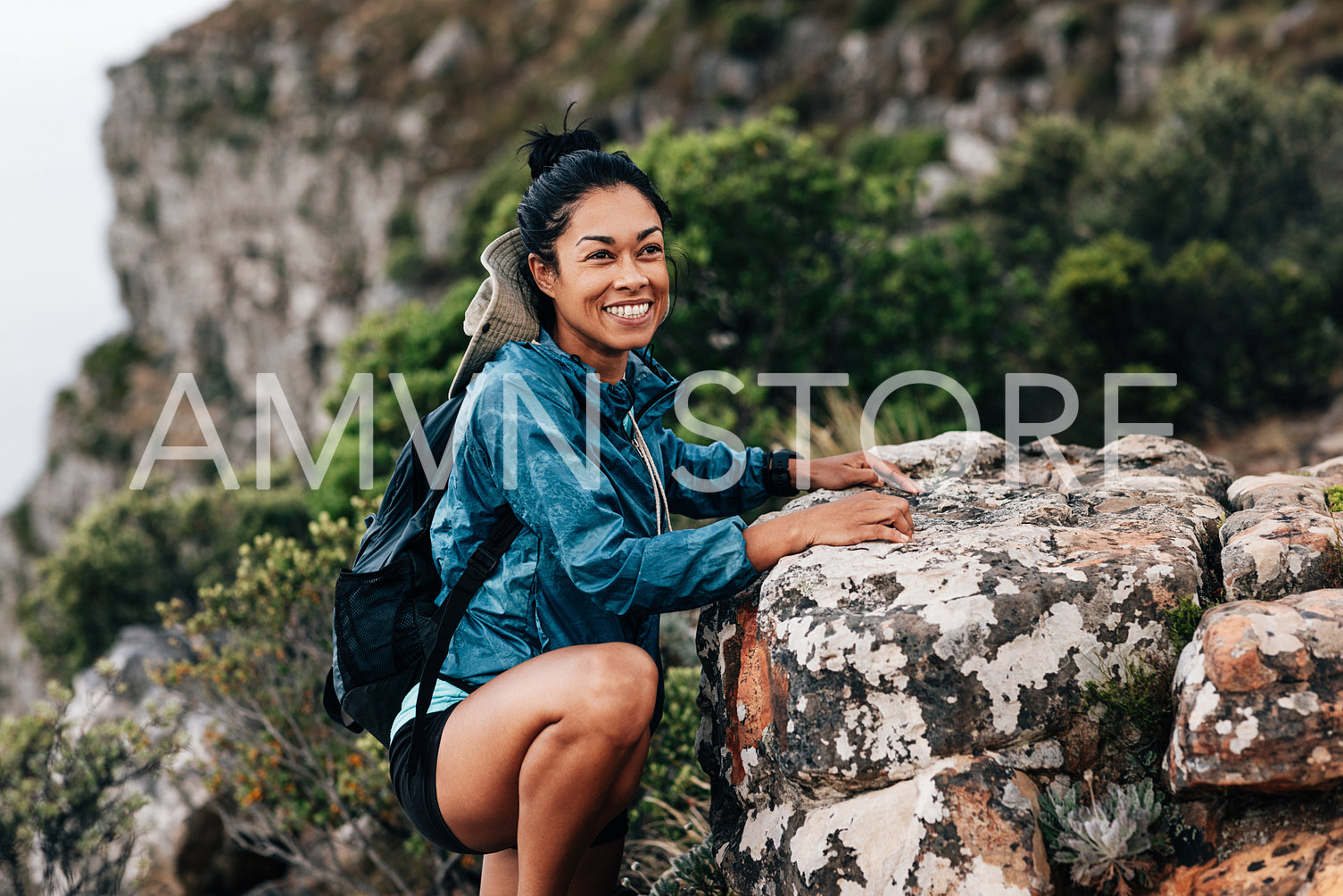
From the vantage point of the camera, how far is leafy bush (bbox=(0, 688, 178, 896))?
500 centimetres

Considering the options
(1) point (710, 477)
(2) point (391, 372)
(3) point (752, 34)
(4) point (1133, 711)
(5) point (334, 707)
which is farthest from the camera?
(3) point (752, 34)

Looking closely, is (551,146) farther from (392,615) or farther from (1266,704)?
(1266,704)

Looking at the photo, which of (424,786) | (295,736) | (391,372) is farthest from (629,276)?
(391,372)

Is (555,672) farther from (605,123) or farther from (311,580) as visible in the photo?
(605,123)

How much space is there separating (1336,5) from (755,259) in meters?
17.8

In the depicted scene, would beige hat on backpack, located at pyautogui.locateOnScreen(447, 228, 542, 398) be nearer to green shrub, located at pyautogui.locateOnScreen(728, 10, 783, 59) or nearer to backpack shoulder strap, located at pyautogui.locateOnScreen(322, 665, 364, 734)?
backpack shoulder strap, located at pyautogui.locateOnScreen(322, 665, 364, 734)

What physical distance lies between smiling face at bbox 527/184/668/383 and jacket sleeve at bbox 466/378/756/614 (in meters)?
0.35

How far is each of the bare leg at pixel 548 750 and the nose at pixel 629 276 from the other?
98cm

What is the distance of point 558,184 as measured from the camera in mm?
2488

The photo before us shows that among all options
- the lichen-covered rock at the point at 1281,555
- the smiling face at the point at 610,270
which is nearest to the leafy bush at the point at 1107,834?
the lichen-covered rock at the point at 1281,555

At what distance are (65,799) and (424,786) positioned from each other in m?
4.21

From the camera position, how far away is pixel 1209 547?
2512 millimetres

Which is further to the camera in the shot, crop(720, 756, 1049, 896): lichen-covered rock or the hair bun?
the hair bun

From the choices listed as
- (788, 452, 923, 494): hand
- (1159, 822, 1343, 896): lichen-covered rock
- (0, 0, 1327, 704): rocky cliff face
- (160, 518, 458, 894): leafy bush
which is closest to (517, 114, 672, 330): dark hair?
(788, 452, 923, 494): hand
